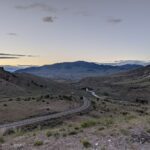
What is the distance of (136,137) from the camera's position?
16.2 meters

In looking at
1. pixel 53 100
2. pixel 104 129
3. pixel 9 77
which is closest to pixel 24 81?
pixel 9 77

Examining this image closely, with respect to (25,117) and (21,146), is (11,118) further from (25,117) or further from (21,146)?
(21,146)

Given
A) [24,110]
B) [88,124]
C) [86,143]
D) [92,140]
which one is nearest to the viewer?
[86,143]

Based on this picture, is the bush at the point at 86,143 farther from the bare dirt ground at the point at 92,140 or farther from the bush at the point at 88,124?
the bush at the point at 88,124

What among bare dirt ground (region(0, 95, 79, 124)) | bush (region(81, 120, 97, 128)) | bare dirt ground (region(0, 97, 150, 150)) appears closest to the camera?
bare dirt ground (region(0, 97, 150, 150))

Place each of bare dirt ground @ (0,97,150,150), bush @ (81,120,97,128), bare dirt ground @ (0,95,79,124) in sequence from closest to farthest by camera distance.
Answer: bare dirt ground @ (0,97,150,150), bush @ (81,120,97,128), bare dirt ground @ (0,95,79,124)

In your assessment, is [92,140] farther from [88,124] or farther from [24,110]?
[24,110]

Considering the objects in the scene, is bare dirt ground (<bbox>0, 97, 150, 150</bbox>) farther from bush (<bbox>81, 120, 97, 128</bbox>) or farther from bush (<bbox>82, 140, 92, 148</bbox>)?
bush (<bbox>81, 120, 97, 128</bbox>)

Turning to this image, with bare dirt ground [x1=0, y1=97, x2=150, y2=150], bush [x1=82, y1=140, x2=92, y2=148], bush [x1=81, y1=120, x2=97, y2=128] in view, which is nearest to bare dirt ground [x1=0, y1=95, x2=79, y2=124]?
bush [x1=81, y1=120, x2=97, y2=128]

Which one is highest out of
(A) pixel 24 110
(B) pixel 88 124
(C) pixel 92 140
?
(C) pixel 92 140

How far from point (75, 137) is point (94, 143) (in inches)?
69.1

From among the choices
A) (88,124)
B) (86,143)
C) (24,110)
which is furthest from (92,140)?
(24,110)

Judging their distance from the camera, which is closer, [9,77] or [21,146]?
[21,146]

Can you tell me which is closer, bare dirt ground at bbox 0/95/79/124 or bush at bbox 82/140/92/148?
bush at bbox 82/140/92/148
